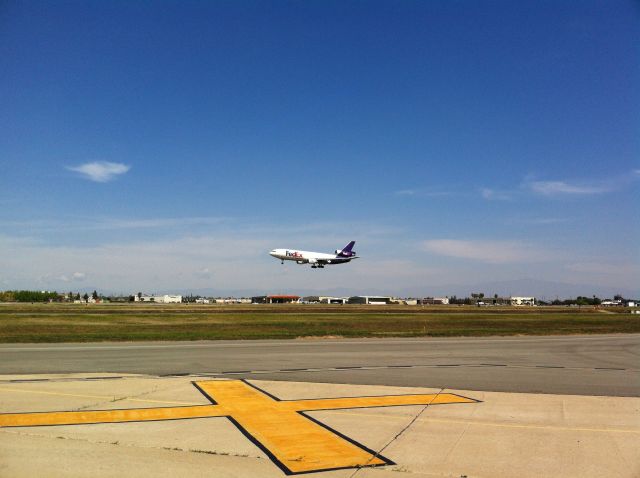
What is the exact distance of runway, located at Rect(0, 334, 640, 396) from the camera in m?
16.5

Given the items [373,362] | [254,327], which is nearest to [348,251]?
[254,327]

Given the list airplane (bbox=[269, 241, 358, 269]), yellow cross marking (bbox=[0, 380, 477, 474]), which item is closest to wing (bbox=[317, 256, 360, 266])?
airplane (bbox=[269, 241, 358, 269])

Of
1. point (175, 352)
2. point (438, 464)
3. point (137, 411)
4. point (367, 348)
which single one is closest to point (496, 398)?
point (438, 464)

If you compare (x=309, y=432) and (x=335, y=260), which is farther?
(x=335, y=260)

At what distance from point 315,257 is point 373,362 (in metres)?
88.6

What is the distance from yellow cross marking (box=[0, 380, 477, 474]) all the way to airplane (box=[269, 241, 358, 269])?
9331 centimetres

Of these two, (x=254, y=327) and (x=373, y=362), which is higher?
(x=373, y=362)

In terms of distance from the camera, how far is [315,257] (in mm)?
109750

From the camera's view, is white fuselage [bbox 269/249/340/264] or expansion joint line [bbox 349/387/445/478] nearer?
expansion joint line [bbox 349/387/445/478]

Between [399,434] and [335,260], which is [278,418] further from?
[335,260]

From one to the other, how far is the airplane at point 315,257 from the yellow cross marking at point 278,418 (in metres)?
93.3

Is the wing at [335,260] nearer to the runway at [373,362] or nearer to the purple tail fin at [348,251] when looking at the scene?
the purple tail fin at [348,251]

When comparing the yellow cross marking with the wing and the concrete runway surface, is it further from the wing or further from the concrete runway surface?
the wing

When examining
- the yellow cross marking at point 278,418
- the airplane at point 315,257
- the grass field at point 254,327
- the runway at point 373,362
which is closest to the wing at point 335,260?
the airplane at point 315,257
